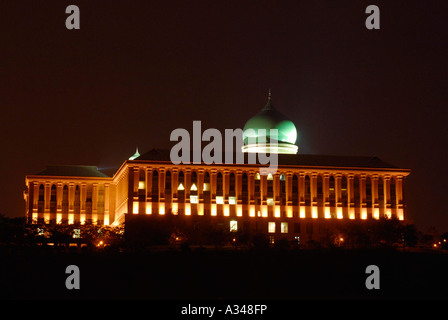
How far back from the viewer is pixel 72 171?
554 feet

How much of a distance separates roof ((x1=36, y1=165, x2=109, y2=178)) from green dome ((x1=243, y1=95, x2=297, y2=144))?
735 inches

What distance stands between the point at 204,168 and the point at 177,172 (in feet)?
10.2

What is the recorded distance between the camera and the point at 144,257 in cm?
12006

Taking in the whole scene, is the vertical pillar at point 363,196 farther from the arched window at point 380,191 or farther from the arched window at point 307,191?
the arched window at point 307,191

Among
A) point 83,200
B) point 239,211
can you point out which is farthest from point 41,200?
point 239,211

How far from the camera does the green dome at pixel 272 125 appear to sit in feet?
559

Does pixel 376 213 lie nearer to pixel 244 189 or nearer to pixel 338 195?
pixel 338 195

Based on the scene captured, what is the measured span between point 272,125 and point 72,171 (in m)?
25.0

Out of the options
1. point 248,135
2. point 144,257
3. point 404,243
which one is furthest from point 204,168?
point 144,257

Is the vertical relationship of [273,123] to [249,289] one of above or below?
above

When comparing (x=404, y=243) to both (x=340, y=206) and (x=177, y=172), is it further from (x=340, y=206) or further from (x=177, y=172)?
(x=177, y=172)

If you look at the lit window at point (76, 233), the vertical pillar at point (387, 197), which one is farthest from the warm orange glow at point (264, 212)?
the lit window at point (76, 233)

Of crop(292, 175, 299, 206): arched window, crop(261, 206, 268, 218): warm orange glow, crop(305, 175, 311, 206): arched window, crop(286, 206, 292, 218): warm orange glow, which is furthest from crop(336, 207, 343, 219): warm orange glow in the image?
crop(261, 206, 268, 218): warm orange glow

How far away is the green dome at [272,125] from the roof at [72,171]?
18.7 m
